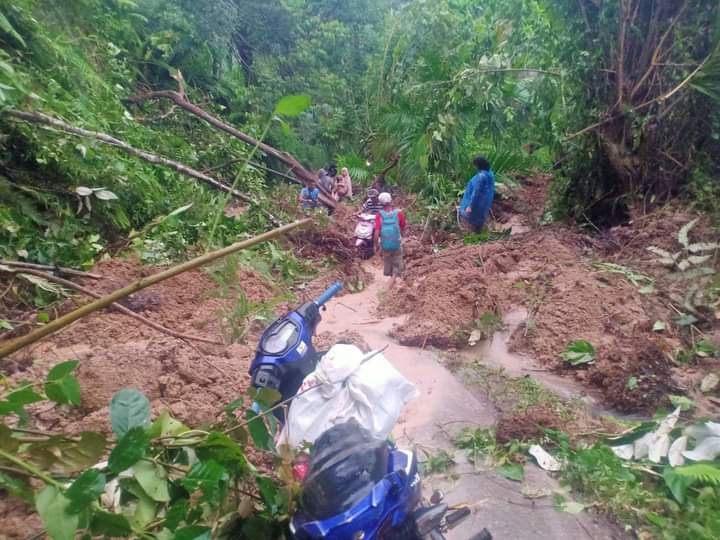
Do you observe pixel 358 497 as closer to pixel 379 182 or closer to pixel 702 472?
pixel 702 472

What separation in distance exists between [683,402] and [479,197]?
14.0ft

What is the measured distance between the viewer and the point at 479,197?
251 inches

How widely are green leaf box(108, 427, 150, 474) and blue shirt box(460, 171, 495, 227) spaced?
5952 mm

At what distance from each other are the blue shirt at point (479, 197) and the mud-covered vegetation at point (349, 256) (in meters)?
0.55

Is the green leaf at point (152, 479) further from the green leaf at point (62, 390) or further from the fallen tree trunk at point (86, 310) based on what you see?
the fallen tree trunk at point (86, 310)

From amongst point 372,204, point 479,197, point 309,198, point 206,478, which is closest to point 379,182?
point 309,198

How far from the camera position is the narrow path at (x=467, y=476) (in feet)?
6.15

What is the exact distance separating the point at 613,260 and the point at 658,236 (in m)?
→ 0.47

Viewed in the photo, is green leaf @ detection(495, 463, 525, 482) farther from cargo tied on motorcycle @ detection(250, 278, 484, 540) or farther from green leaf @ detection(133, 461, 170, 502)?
green leaf @ detection(133, 461, 170, 502)

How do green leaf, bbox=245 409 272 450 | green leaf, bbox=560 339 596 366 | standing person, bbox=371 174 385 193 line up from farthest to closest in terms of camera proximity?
standing person, bbox=371 174 385 193 → green leaf, bbox=560 339 596 366 → green leaf, bbox=245 409 272 450

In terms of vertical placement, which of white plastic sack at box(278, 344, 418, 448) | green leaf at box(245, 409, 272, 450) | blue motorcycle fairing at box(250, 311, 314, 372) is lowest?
white plastic sack at box(278, 344, 418, 448)

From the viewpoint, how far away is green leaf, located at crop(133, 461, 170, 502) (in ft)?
Answer: 3.13

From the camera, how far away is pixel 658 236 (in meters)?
4.51

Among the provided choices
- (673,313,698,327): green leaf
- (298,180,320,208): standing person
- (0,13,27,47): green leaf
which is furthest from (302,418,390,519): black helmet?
(298,180,320,208): standing person
